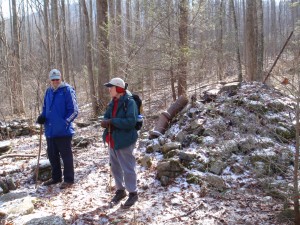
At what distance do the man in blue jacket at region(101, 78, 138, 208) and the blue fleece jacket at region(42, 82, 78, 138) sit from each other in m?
0.92

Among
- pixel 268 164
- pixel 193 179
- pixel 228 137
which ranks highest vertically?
pixel 228 137

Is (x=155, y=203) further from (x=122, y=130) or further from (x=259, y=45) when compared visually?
(x=259, y=45)

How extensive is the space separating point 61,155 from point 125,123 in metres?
1.70

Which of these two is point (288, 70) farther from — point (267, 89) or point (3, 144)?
point (3, 144)

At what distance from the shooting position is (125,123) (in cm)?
427

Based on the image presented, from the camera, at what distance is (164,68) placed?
11.6 metres

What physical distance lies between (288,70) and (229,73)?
17524 millimetres

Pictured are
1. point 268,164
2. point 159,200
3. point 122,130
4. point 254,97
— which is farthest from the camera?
point 254,97

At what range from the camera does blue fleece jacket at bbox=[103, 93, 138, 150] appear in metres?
4.29

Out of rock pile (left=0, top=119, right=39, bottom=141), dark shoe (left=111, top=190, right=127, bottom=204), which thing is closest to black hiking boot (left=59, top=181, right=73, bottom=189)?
dark shoe (left=111, top=190, right=127, bottom=204)

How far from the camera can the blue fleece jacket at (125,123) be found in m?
4.29

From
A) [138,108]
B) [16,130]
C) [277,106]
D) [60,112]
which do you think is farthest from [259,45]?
[16,130]

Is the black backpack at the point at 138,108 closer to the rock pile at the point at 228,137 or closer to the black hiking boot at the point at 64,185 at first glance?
the rock pile at the point at 228,137

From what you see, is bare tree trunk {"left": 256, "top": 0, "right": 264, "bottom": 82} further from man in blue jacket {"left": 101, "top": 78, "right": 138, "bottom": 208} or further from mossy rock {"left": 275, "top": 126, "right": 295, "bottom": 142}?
man in blue jacket {"left": 101, "top": 78, "right": 138, "bottom": 208}
